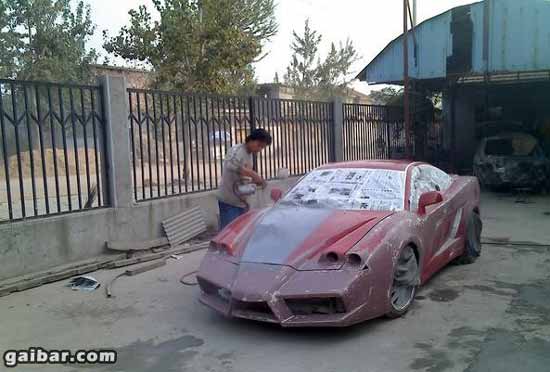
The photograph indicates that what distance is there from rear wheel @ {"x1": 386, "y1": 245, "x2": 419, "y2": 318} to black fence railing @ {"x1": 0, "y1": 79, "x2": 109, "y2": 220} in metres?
4.50

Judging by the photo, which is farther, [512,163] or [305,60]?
[305,60]

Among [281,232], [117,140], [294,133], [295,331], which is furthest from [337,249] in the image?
[294,133]

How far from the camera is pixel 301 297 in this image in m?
3.97

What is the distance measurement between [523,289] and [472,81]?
39.2ft

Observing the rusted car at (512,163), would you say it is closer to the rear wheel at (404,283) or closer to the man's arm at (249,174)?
the man's arm at (249,174)

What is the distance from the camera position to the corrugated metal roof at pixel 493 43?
42.4ft

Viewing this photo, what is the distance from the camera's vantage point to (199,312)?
4914mm

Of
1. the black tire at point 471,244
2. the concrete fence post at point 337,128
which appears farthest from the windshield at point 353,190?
the concrete fence post at point 337,128

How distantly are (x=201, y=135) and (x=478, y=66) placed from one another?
343 inches

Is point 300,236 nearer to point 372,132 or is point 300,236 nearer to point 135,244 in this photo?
point 135,244

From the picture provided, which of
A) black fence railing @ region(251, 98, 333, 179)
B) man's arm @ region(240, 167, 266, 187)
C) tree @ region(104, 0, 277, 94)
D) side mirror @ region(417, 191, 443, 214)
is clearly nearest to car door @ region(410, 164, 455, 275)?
side mirror @ region(417, 191, 443, 214)

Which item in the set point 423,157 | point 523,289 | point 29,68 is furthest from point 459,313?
point 29,68

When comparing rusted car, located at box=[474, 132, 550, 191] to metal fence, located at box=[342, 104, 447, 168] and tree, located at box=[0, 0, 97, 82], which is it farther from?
tree, located at box=[0, 0, 97, 82]

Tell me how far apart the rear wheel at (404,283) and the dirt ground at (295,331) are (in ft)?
0.40
